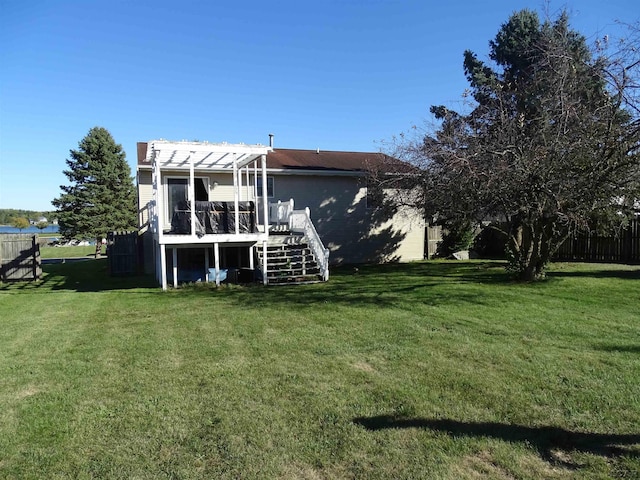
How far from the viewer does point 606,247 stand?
55.2ft

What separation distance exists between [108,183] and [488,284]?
31.3 metres

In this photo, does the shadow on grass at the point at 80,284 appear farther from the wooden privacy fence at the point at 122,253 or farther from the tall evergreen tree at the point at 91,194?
the tall evergreen tree at the point at 91,194

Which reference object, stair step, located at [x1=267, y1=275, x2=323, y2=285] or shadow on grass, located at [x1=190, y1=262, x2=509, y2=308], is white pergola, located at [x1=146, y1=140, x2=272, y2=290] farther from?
shadow on grass, located at [x1=190, y1=262, x2=509, y2=308]

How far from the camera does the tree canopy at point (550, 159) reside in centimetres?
873

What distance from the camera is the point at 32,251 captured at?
583 inches

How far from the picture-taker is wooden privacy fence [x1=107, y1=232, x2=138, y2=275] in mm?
16078

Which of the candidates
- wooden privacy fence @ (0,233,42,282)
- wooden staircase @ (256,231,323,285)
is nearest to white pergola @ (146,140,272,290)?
wooden staircase @ (256,231,323,285)

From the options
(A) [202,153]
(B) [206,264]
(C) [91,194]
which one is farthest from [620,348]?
(C) [91,194]

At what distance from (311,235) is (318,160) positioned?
6.87 metres

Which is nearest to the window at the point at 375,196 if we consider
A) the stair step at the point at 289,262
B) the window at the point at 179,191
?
the stair step at the point at 289,262

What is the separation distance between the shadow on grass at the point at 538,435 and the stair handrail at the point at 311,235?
8911 mm

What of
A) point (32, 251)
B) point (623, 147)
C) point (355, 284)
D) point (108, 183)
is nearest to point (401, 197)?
point (355, 284)

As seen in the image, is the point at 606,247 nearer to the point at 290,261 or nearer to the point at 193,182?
the point at 290,261

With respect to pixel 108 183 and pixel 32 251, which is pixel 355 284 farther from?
pixel 108 183
